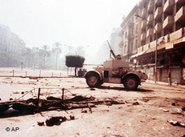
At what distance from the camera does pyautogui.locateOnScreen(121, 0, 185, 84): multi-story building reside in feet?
82.8

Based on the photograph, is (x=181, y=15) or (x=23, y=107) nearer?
(x=23, y=107)

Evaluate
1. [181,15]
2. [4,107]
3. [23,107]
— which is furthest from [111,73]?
[181,15]

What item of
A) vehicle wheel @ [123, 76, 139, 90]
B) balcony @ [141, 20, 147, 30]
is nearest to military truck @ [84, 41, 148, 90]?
vehicle wheel @ [123, 76, 139, 90]

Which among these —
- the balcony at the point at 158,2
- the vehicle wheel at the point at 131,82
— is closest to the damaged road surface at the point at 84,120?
the vehicle wheel at the point at 131,82

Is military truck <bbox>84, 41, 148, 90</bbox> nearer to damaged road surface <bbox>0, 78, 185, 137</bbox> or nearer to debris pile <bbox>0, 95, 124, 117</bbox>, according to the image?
debris pile <bbox>0, 95, 124, 117</bbox>

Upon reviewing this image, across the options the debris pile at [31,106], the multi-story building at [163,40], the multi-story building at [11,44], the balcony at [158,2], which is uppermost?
the multi-story building at [11,44]

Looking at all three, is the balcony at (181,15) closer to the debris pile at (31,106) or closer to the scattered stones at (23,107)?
the debris pile at (31,106)

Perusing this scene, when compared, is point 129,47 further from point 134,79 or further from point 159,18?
point 134,79

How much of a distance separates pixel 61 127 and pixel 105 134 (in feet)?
3.94

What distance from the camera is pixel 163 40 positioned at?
1195 inches

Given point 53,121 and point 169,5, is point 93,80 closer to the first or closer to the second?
point 53,121

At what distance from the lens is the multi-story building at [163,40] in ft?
82.8

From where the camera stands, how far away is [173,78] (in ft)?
91.0

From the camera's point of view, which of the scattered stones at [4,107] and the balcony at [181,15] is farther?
the balcony at [181,15]
